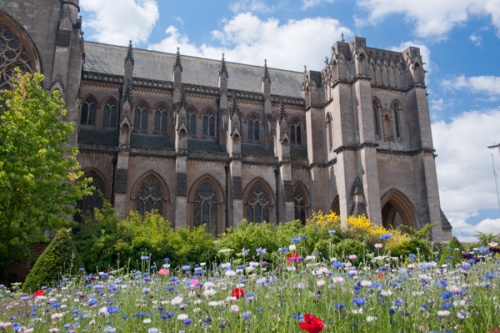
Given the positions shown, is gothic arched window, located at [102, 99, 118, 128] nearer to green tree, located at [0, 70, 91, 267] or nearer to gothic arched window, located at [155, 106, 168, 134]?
gothic arched window, located at [155, 106, 168, 134]

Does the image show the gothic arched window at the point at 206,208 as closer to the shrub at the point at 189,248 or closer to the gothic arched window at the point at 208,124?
the gothic arched window at the point at 208,124

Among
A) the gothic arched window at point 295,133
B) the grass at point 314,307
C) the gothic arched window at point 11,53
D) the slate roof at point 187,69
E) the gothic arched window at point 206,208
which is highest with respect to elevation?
the slate roof at point 187,69

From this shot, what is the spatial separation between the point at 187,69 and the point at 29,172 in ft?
73.8

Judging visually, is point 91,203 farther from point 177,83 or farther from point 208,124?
point 177,83

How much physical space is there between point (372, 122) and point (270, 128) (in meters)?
7.69

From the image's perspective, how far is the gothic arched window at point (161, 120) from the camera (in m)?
32.5

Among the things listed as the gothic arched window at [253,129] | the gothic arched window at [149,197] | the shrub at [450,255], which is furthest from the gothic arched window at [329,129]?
the shrub at [450,255]

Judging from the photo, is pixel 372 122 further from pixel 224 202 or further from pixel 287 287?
pixel 287 287

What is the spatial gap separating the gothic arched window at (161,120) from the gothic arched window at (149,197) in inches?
190

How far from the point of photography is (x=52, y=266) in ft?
38.9

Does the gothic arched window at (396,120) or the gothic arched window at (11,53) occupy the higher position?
the gothic arched window at (11,53)

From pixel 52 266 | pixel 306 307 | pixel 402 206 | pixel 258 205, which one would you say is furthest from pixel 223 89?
pixel 306 307

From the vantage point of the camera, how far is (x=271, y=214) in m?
30.9

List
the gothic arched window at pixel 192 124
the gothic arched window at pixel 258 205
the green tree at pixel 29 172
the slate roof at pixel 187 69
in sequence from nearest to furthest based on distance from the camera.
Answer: the green tree at pixel 29 172, the gothic arched window at pixel 258 205, the gothic arched window at pixel 192 124, the slate roof at pixel 187 69
